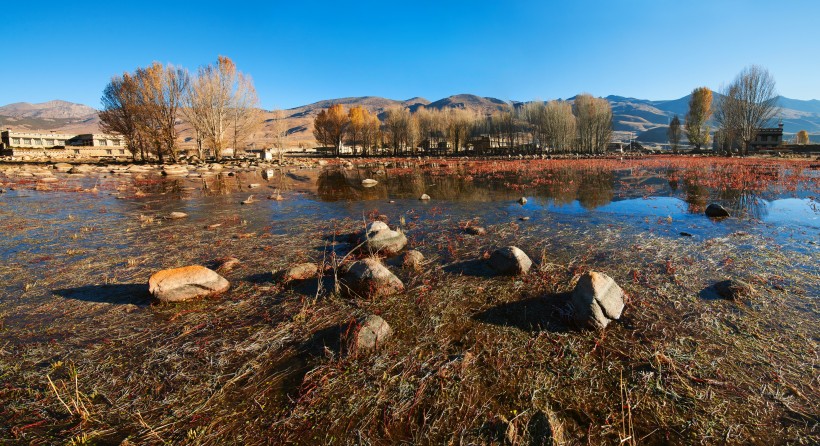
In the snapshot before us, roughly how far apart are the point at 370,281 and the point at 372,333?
1.52 m

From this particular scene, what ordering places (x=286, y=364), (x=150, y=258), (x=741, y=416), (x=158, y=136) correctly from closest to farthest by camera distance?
(x=741, y=416), (x=286, y=364), (x=150, y=258), (x=158, y=136)

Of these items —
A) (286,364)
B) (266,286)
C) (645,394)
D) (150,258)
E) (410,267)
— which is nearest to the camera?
(645,394)

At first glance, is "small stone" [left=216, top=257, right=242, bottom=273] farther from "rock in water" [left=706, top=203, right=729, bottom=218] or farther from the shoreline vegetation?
"rock in water" [left=706, top=203, right=729, bottom=218]

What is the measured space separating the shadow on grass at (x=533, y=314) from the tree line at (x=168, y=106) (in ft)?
186

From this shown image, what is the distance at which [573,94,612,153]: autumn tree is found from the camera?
78500 millimetres

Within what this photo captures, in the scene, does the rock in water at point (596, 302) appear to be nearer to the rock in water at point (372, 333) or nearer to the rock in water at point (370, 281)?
the rock in water at point (372, 333)

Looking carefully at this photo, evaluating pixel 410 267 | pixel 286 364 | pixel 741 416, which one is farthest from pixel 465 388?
pixel 410 267

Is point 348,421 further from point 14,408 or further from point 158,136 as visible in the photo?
point 158,136

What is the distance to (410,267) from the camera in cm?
724

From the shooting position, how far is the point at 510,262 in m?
6.70

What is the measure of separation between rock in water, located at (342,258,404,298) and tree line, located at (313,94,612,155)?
81903 millimetres

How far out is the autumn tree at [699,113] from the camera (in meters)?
77.2

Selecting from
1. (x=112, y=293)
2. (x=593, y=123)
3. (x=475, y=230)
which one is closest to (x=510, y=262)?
(x=475, y=230)

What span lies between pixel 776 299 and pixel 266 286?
9123 mm
